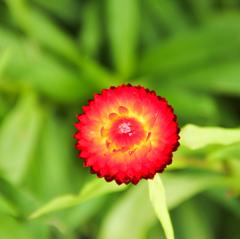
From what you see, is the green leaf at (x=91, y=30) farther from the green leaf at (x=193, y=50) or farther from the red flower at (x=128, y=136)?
the red flower at (x=128, y=136)

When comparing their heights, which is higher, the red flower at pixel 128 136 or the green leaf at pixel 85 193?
the green leaf at pixel 85 193

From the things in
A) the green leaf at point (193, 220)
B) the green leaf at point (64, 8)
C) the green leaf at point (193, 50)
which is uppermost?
the green leaf at point (64, 8)

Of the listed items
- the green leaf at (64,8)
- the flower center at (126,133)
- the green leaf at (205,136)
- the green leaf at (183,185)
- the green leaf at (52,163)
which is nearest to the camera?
the flower center at (126,133)

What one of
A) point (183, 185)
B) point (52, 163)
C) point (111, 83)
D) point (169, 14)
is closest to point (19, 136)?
point (52, 163)

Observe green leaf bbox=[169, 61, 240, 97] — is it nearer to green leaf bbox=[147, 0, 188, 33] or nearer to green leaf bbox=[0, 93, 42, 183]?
green leaf bbox=[147, 0, 188, 33]

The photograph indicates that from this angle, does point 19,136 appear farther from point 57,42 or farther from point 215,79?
point 215,79


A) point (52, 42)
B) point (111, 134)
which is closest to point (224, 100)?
point (52, 42)

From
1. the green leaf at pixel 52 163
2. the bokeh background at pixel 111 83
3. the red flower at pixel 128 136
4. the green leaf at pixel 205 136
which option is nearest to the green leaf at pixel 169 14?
the bokeh background at pixel 111 83
